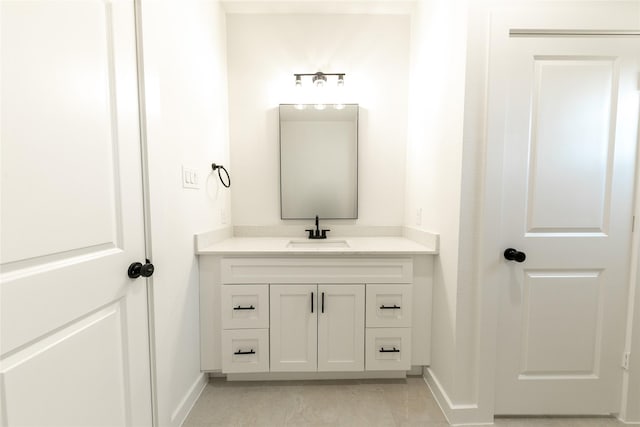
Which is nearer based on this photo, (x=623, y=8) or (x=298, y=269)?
(x=623, y=8)

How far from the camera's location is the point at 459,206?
139 cm

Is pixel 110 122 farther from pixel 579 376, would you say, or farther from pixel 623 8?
pixel 579 376

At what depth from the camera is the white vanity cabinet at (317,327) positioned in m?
1.67

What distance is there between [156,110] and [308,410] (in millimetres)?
1737

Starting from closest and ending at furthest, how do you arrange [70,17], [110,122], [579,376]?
[70,17], [110,122], [579,376]

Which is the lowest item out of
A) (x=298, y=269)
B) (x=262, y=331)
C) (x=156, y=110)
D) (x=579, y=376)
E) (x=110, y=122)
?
(x=579, y=376)

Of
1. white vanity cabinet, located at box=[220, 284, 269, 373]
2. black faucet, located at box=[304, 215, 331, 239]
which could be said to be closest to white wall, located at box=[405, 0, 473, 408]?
black faucet, located at box=[304, 215, 331, 239]

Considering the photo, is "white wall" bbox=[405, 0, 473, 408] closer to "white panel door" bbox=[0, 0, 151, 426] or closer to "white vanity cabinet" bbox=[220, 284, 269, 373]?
"white vanity cabinet" bbox=[220, 284, 269, 373]

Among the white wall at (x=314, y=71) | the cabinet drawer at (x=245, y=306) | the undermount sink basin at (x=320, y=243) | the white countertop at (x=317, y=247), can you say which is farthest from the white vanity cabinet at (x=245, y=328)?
the white wall at (x=314, y=71)

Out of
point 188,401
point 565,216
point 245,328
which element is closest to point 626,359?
point 565,216

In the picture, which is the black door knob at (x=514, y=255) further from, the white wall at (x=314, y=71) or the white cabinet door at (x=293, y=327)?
the white cabinet door at (x=293, y=327)

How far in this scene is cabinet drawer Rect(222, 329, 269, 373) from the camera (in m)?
1.67

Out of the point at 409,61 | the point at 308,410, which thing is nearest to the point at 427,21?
the point at 409,61

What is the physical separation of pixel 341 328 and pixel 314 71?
74.6 inches
